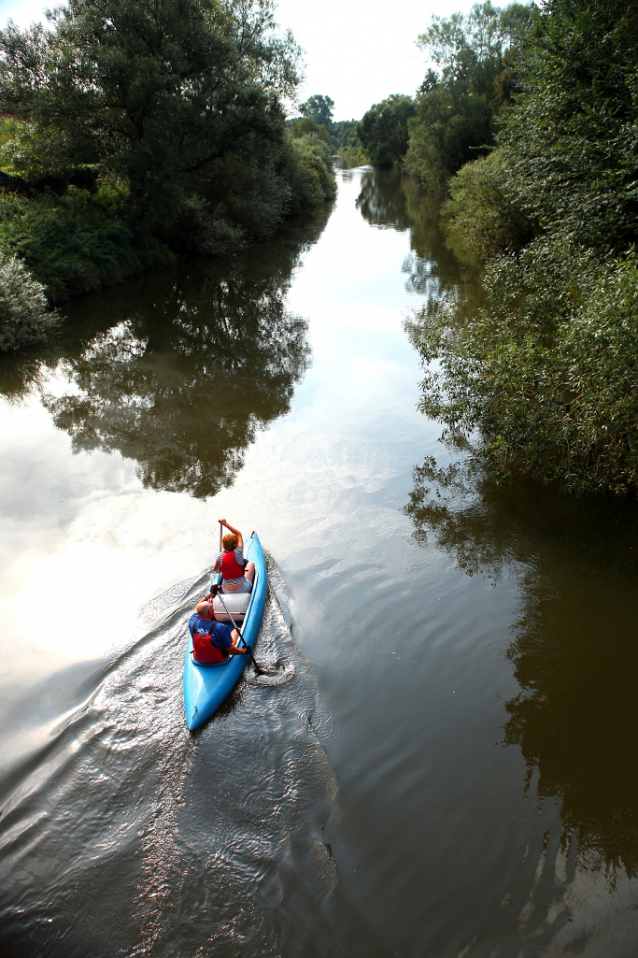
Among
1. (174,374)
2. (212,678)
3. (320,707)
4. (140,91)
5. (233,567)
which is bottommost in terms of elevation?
(320,707)

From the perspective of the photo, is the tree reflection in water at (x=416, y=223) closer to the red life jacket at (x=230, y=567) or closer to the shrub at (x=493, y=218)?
the shrub at (x=493, y=218)

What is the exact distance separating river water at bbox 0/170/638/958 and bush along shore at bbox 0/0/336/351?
9.08m

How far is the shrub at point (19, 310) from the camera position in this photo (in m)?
13.0

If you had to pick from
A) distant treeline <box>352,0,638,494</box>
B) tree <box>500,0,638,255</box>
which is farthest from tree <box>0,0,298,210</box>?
tree <box>500,0,638,255</box>

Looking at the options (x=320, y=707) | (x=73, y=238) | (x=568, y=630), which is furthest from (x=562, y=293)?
(x=73, y=238)

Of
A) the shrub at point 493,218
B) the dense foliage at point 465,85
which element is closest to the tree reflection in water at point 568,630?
the shrub at point 493,218

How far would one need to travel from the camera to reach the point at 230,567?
19.0 feet

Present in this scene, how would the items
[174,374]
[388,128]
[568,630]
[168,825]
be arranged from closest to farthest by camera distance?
[168,825], [568,630], [174,374], [388,128]

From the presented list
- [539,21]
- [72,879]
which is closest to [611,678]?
[72,879]

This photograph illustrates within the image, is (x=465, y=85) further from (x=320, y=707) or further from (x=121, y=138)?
(x=320, y=707)

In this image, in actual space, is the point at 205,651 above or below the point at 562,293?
below

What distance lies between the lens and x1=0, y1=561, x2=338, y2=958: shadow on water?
3322 mm

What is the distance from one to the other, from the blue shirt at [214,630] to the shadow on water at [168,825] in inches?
16.6

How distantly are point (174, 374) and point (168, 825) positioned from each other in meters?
9.82
